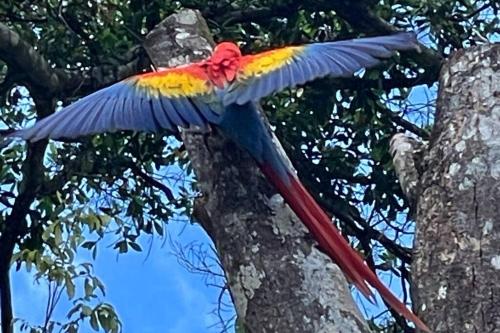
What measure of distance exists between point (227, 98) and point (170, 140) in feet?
5.13

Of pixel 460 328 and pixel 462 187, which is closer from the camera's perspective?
pixel 460 328

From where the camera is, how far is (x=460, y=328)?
6.20 ft

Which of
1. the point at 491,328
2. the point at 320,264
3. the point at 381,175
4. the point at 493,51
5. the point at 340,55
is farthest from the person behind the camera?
the point at 381,175

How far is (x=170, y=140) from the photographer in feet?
12.9

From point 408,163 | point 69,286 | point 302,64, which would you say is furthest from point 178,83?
point 69,286

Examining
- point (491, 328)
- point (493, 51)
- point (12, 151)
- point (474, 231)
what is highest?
point (12, 151)

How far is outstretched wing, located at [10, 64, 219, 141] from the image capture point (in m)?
2.36

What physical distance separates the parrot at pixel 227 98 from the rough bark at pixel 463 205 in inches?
7.9

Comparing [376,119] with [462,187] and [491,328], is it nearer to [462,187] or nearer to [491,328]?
[462,187]

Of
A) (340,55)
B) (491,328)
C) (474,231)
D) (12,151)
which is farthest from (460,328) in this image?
(12,151)

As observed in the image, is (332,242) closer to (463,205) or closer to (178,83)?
(463,205)

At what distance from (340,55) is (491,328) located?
0.83m

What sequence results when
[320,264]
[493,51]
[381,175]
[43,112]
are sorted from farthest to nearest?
[381,175]
[43,112]
[493,51]
[320,264]

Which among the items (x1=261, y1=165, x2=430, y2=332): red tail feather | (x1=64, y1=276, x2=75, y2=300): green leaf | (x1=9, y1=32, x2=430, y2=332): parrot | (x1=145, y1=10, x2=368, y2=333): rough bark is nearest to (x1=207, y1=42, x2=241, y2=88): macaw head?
(x1=9, y1=32, x2=430, y2=332): parrot
